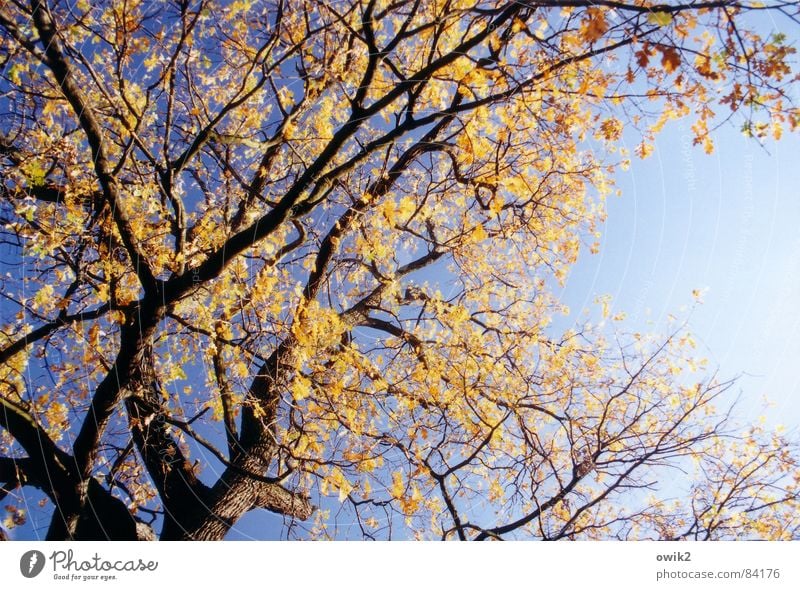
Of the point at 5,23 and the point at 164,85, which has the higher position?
the point at 164,85

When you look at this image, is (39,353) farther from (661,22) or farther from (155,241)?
(661,22)

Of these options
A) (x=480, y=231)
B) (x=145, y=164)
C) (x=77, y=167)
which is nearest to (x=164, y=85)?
(x=145, y=164)

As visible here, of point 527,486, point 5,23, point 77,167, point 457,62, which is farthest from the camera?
point 527,486

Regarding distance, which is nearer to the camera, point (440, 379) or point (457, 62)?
point (457, 62)

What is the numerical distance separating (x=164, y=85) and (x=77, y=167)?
949mm

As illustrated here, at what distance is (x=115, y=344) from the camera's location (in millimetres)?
4555

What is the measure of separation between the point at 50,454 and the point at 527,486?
381 cm

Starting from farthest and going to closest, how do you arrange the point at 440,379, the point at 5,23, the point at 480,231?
the point at 440,379
the point at 480,231
the point at 5,23

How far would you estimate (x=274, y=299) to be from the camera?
4.20 metres

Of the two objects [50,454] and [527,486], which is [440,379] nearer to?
[527,486]

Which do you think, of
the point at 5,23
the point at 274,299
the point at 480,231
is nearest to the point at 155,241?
the point at 274,299

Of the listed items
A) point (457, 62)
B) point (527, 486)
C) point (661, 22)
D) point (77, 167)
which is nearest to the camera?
point (661, 22)

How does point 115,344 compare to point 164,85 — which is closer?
point 164,85

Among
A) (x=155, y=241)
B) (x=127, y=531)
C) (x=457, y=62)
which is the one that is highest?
(x=457, y=62)
